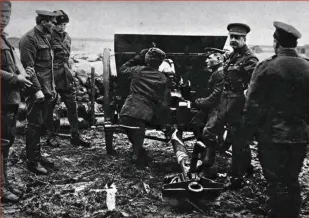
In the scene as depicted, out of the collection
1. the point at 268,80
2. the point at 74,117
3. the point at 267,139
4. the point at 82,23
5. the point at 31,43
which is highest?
the point at 82,23

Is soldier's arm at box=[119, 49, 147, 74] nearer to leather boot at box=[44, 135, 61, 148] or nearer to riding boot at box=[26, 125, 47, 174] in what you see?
riding boot at box=[26, 125, 47, 174]

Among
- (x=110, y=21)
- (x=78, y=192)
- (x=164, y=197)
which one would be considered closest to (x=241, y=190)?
(x=164, y=197)

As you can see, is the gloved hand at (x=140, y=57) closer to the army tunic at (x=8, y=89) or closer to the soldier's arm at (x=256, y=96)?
the army tunic at (x=8, y=89)

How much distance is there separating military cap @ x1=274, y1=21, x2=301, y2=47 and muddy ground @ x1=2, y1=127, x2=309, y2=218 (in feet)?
5.35

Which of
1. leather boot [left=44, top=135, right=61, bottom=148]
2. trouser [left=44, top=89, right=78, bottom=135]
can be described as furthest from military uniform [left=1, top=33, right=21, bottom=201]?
leather boot [left=44, top=135, right=61, bottom=148]

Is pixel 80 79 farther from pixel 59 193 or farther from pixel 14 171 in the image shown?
pixel 59 193

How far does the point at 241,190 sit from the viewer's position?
4195 millimetres

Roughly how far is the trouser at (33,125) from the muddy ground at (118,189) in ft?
0.96

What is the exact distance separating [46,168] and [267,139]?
3018mm

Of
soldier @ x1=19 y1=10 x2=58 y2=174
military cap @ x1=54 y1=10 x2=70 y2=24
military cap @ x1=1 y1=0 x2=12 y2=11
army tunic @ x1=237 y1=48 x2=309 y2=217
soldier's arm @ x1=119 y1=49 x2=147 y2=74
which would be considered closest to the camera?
army tunic @ x1=237 y1=48 x2=309 y2=217

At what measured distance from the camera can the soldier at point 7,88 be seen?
136 inches

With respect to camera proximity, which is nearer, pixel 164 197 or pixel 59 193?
pixel 164 197

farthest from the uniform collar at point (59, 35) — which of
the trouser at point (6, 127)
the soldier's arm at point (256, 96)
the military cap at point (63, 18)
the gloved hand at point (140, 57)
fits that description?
the soldier's arm at point (256, 96)

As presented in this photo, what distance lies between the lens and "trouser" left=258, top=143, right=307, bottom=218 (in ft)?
10.6
